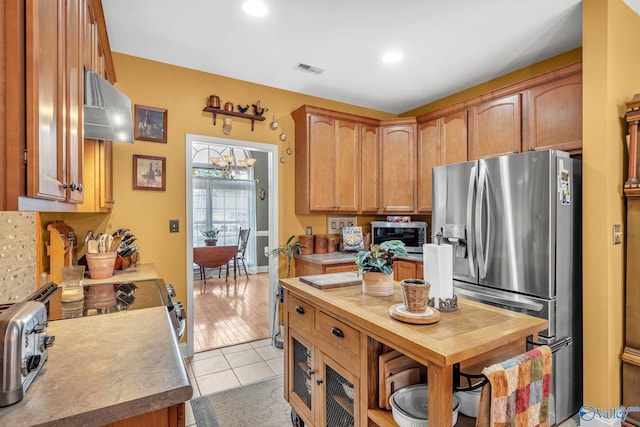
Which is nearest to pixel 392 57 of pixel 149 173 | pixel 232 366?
pixel 149 173

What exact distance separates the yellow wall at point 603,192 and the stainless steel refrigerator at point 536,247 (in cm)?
10

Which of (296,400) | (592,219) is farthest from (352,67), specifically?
(296,400)

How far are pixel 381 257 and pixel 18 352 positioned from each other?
4.55 ft

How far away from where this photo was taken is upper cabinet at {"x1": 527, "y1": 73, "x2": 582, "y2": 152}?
7.95 feet

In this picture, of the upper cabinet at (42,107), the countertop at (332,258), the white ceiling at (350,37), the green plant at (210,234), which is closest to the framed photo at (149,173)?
the white ceiling at (350,37)

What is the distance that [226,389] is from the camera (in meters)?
2.53

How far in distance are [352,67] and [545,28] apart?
1.52 meters

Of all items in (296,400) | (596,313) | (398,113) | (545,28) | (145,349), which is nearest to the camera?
(145,349)

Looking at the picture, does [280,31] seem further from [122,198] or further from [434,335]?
[434,335]

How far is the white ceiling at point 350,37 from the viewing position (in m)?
2.18

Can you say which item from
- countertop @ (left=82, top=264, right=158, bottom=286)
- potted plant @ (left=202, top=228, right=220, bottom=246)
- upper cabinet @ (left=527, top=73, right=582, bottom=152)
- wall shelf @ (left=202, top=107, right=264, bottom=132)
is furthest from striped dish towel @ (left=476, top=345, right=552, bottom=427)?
potted plant @ (left=202, top=228, right=220, bottom=246)

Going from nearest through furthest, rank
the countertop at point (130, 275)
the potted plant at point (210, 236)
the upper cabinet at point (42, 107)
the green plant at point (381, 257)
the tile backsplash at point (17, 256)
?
the upper cabinet at point (42, 107)
the tile backsplash at point (17, 256)
the green plant at point (381, 257)
the countertop at point (130, 275)
the potted plant at point (210, 236)

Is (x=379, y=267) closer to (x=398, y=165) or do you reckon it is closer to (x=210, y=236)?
(x=398, y=165)

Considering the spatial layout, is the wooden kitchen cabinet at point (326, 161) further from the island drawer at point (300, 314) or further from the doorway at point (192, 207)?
the island drawer at point (300, 314)
